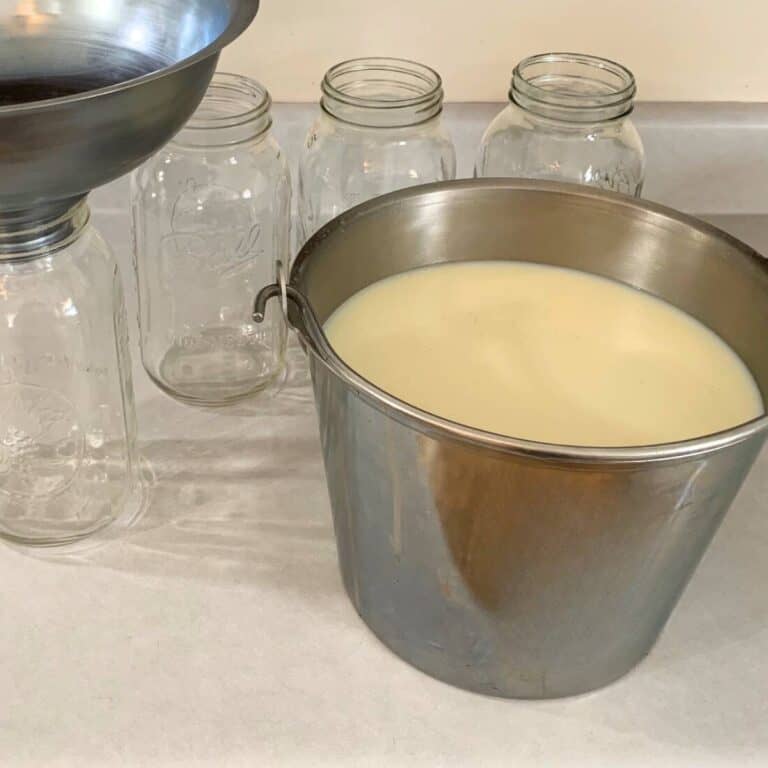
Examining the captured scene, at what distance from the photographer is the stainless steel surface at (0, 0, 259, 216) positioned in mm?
461

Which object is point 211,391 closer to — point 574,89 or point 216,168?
point 216,168

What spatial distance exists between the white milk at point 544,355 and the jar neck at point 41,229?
17cm

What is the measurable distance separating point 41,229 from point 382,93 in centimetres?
35

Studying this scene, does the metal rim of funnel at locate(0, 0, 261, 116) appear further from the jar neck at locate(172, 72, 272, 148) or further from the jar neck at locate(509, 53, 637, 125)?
the jar neck at locate(509, 53, 637, 125)

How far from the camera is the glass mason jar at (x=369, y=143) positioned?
79cm

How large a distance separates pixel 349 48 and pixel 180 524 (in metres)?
0.43

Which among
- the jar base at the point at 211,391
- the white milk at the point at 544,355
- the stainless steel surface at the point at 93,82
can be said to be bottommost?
the jar base at the point at 211,391

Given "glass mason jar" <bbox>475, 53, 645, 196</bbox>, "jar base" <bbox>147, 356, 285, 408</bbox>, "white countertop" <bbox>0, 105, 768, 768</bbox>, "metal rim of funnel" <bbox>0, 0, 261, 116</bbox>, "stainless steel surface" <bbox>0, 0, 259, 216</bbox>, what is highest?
"metal rim of funnel" <bbox>0, 0, 261, 116</bbox>

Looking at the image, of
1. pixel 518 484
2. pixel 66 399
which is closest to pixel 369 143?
pixel 66 399

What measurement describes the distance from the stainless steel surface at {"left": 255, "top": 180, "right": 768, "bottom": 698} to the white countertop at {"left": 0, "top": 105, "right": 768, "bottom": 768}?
0.03m

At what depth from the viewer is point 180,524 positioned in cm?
70

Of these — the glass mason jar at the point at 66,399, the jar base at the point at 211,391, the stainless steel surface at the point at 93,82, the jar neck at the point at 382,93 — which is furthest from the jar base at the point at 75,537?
the jar neck at the point at 382,93

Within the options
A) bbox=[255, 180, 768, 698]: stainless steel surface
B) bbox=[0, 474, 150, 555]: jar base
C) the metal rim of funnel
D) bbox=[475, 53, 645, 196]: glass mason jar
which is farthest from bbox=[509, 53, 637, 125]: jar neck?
bbox=[0, 474, 150, 555]: jar base

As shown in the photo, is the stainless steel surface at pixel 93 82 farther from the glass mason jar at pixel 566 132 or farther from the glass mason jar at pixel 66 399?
the glass mason jar at pixel 566 132
